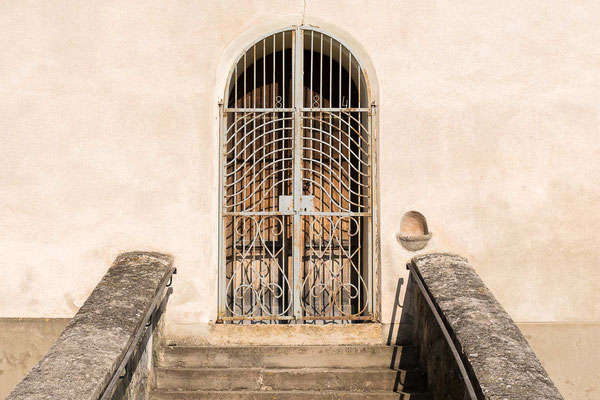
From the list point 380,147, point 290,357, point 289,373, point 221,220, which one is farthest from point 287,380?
point 380,147

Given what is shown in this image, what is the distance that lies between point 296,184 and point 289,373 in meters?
1.52

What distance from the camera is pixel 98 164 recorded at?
5.84m

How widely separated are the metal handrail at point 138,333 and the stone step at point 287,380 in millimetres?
495

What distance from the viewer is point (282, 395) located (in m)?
5.32

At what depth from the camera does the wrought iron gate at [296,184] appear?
236 inches

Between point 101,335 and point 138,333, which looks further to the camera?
point 138,333

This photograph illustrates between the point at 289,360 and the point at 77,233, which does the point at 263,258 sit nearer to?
the point at 289,360

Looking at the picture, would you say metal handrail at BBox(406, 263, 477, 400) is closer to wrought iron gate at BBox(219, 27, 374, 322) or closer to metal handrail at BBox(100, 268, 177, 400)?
wrought iron gate at BBox(219, 27, 374, 322)

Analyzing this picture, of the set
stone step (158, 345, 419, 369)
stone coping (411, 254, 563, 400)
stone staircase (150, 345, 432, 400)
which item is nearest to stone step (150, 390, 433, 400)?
stone staircase (150, 345, 432, 400)

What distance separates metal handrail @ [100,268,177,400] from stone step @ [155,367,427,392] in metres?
0.50

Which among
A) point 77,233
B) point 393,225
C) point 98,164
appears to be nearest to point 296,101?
point 393,225

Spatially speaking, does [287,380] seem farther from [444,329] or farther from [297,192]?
[297,192]

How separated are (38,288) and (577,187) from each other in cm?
438

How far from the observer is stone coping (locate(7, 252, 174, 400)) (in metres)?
3.97
